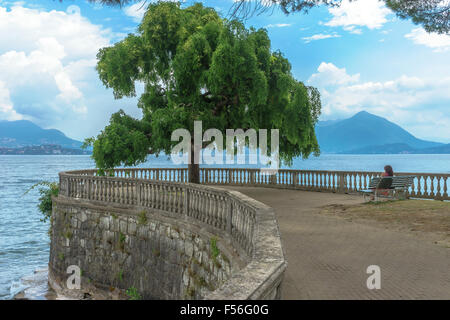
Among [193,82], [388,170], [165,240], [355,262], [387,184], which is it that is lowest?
[165,240]

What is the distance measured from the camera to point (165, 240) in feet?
37.3

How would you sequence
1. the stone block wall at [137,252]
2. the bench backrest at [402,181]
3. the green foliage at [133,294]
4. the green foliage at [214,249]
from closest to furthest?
the green foliage at [214,249]
the stone block wall at [137,252]
the green foliage at [133,294]
the bench backrest at [402,181]

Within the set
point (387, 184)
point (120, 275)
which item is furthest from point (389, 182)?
point (120, 275)

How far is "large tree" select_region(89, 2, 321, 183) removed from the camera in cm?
1816

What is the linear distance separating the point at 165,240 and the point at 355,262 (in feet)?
19.8

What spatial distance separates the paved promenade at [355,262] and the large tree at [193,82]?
8.95m

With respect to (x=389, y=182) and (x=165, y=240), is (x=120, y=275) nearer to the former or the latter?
(x=165, y=240)

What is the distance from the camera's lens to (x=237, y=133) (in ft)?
68.0

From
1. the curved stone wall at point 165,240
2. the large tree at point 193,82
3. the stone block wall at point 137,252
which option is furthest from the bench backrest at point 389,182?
the stone block wall at point 137,252

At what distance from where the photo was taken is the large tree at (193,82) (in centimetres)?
1816

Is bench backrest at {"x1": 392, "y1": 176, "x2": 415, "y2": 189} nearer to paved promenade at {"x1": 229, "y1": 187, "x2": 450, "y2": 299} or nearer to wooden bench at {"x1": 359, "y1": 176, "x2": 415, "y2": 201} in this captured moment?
wooden bench at {"x1": 359, "y1": 176, "x2": 415, "y2": 201}

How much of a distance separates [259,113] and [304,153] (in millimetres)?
4570

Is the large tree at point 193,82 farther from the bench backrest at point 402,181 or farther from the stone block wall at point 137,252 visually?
the bench backrest at point 402,181

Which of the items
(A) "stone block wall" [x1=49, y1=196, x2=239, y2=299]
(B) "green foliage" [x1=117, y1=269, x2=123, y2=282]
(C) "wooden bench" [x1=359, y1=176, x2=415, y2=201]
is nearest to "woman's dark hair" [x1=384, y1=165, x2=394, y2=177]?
(C) "wooden bench" [x1=359, y1=176, x2=415, y2=201]
